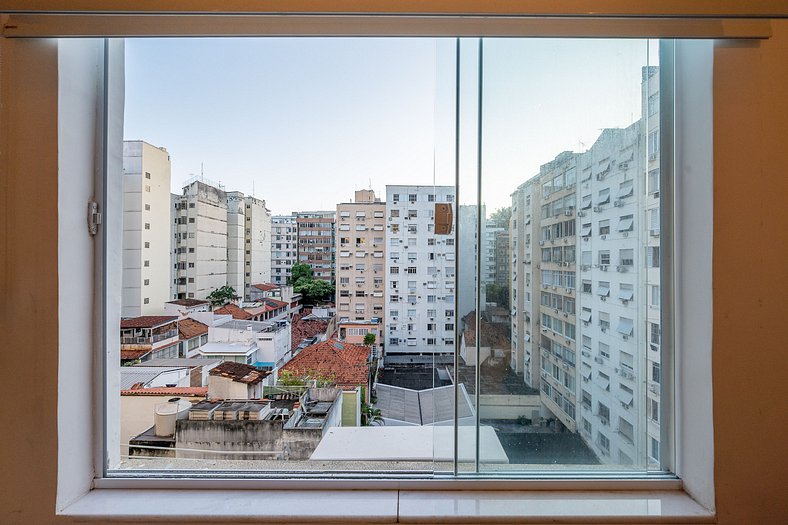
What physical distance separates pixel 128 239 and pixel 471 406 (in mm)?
1236

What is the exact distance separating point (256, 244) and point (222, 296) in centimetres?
22

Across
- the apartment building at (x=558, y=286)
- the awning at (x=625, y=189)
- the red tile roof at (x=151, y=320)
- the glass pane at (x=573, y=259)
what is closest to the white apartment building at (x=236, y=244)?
the red tile roof at (x=151, y=320)

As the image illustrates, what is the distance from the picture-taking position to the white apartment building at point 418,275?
114 centimetres

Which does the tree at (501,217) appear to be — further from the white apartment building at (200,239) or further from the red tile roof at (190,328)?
the red tile roof at (190,328)

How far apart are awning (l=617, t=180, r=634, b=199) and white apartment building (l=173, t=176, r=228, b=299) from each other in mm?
1297

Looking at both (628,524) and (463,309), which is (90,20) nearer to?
(463,309)

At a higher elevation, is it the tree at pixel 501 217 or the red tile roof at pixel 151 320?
the tree at pixel 501 217

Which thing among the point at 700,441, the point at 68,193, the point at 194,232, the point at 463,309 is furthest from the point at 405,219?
the point at 700,441

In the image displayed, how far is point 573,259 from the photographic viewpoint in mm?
1121

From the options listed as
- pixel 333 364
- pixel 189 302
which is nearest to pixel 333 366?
pixel 333 364

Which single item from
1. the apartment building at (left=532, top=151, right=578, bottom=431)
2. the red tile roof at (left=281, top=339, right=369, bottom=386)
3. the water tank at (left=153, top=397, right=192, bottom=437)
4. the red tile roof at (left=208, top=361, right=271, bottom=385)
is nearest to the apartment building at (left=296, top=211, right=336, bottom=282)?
the red tile roof at (left=281, top=339, right=369, bottom=386)

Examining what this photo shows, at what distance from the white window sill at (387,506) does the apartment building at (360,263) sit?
0.55 meters

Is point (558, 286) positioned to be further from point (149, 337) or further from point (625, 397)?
point (149, 337)

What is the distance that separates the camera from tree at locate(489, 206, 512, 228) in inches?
43.9
